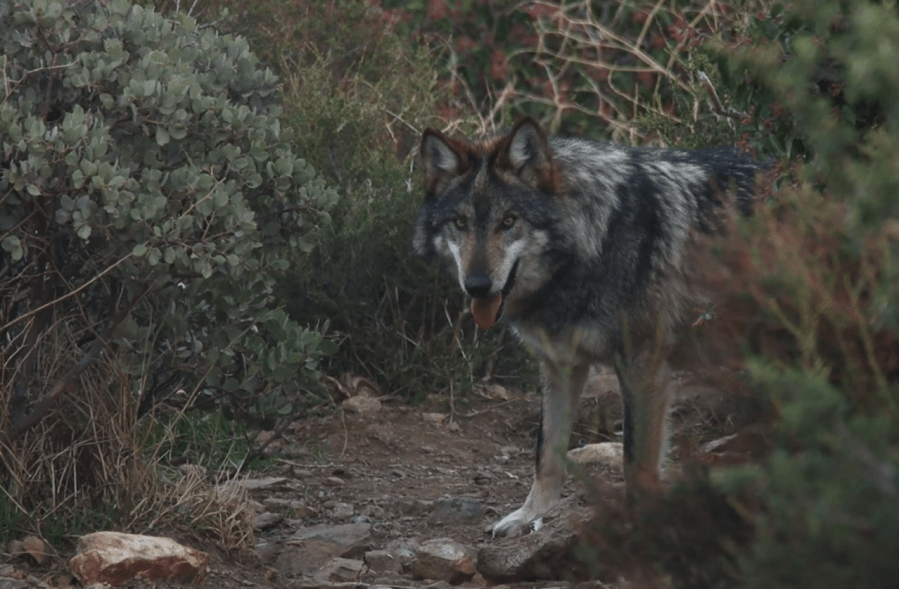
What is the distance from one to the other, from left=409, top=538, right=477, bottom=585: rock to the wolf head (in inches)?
38.7

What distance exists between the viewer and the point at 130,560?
164 inches

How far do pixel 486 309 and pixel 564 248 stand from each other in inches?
18.5

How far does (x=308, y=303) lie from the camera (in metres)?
7.15

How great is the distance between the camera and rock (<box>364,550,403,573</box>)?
479 centimetres

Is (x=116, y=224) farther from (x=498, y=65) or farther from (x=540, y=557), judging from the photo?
(x=498, y=65)

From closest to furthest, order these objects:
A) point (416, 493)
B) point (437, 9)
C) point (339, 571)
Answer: point (339, 571) < point (416, 493) < point (437, 9)

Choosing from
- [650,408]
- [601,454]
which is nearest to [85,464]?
[650,408]

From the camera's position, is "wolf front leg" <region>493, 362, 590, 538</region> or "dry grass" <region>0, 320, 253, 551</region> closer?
"dry grass" <region>0, 320, 253, 551</region>

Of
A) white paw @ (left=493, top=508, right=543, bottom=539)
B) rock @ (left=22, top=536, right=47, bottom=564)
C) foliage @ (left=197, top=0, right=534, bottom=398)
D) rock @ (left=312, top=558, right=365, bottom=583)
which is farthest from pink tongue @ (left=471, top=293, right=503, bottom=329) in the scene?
rock @ (left=22, top=536, right=47, bottom=564)

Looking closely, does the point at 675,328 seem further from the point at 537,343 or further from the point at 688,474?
the point at 688,474

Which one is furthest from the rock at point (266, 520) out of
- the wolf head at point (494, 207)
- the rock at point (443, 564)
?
the wolf head at point (494, 207)

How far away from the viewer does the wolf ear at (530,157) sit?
5324 mm

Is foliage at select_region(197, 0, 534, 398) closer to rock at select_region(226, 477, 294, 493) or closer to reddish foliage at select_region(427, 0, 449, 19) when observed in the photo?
rock at select_region(226, 477, 294, 493)

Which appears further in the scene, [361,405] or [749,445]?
[361,405]
